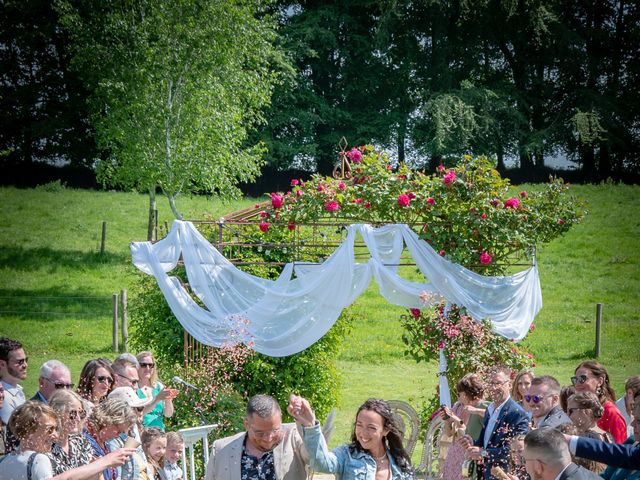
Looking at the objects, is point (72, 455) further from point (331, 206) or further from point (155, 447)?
point (331, 206)

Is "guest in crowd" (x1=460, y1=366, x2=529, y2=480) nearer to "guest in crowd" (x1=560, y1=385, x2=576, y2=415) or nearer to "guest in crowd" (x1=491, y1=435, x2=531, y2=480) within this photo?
"guest in crowd" (x1=491, y1=435, x2=531, y2=480)

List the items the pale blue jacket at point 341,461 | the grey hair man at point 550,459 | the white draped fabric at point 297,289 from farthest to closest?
1. the white draped fabric at point 297,289
2. the pale blue jacket at point 341,461
3. the grey hair man at point 550,459

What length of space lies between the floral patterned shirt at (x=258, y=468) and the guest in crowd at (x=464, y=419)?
1.63 metres

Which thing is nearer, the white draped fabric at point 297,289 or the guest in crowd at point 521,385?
the guest in crowd at point 521,385

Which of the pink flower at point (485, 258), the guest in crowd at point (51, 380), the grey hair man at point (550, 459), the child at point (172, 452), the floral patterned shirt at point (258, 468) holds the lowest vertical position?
the child at point (172, 452)

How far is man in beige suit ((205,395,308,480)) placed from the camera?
362cm

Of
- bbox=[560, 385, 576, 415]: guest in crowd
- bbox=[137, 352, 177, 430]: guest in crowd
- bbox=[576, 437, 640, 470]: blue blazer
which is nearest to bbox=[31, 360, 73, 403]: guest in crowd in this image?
bbox=[137, 352, 177, 430]: guest in crowd

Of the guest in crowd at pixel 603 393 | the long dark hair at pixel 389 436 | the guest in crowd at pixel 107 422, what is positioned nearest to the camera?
the long dark hair at pixel 389 436

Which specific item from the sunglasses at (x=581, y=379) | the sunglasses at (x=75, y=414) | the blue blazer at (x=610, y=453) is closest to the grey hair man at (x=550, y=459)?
the blue blazer at (x=610, y=453)

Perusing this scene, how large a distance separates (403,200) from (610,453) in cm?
481

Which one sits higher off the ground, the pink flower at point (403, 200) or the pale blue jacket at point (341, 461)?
the pink flower at point (403, 200)

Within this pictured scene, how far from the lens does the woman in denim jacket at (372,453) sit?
11.9 ft

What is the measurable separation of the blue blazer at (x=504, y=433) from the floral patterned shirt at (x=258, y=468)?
179cm

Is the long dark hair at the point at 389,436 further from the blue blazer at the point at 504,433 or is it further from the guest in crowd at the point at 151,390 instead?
the guest in crowd at the point at 151,390
